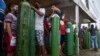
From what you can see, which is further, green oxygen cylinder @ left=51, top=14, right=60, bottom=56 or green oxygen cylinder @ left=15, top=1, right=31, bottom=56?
green oxygen cylinder @ left=51, top=14, right=60, bottom=56

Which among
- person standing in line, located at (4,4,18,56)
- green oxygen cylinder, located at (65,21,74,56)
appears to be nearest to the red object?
person standing in line, located at (4,4,18,56)

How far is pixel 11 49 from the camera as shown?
5328 mm

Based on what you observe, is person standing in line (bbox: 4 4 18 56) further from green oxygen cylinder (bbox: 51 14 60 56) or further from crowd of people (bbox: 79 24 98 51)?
crowd of people (bbox: 79 24 98 51)

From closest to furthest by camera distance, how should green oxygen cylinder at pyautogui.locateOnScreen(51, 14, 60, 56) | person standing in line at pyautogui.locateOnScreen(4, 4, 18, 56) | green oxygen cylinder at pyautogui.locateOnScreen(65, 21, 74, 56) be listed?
person standing in line at pyautogui.locateOnScreen(4, 4, 18, 56), green oxygen cylinder at pyautogui.locateOnScreen(51, 14, 60, 56), green oxygen cylinder at pyautogui.locateOnScreen(65, 21, 74, 56)

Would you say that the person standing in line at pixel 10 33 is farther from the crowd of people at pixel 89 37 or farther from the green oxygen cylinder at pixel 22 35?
Answer: the crowd of people at pixel 89 37

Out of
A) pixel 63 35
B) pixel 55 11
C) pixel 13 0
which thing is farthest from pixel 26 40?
pixel 13 0

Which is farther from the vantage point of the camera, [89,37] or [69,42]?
[89,37]

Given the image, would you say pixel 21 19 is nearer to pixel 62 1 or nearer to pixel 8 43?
pixel 8 43

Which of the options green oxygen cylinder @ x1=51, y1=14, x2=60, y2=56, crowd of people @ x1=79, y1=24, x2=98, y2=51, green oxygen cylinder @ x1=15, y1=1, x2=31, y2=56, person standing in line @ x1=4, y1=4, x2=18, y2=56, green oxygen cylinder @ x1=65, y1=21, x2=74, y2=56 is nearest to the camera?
green oxygen cylinder @ x1=15, y1=1, x2=31, y2=56

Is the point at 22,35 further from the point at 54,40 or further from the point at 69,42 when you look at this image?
the point at 69,42

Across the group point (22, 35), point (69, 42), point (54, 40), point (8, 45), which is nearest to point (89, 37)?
point (69, 42)

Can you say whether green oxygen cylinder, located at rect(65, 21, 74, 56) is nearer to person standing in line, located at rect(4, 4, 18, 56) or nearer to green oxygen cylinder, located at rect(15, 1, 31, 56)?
Result: person standing in line, located at rect(4, 4, 18, 56)

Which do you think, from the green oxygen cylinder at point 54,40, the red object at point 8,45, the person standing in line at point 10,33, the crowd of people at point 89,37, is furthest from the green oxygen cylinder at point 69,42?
the crowd of people at point 89,37

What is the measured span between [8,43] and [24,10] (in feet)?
3.00
